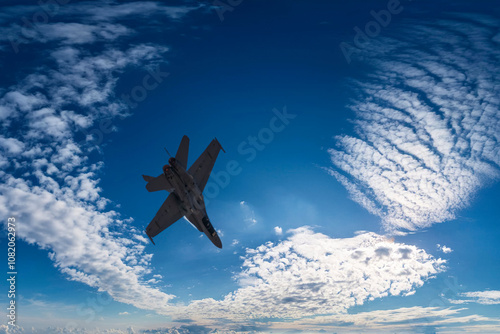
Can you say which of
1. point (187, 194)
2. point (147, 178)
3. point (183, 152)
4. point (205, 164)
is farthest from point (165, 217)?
point (183, 152)

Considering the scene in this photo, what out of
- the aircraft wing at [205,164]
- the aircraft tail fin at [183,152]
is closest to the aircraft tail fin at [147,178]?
the aircraft tail fin at [183,152]

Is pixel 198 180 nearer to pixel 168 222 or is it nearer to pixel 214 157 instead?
pixel 214 157

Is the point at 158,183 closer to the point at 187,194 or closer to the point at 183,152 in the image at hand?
the point at 187,194

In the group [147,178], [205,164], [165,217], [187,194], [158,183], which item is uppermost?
[205,164]

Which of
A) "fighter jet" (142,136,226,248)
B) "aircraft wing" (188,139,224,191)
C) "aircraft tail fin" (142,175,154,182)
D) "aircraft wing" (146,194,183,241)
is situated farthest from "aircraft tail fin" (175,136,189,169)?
"aircraft wing" (146,194,183,241)

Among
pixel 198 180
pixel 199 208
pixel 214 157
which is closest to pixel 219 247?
pixel 199 208

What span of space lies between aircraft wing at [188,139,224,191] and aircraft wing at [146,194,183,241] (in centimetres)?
519

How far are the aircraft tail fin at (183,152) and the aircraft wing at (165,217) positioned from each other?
7.70 m

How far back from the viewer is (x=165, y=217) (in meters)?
45.0

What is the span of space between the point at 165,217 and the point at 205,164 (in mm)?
11217

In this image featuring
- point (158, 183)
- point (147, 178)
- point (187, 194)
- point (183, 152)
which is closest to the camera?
point (158, 183)

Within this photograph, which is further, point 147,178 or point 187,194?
point 187,194

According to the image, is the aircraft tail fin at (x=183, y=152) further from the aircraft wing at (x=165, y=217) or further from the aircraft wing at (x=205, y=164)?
the aircraft wing at (x=165, y=217)

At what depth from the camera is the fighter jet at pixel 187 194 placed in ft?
132
